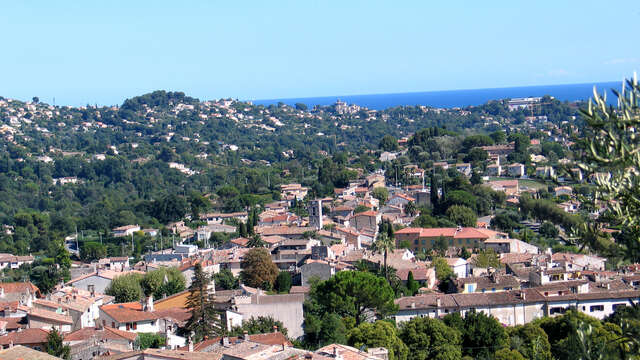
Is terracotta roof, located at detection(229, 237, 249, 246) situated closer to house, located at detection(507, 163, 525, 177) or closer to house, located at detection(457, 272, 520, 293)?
house, located at detection(457, 272, 520, 293)

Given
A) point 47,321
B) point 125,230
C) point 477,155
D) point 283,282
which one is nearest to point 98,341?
point 47,321

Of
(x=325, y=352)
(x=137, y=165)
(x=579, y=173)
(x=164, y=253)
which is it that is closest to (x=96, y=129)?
(x=137, y=165)

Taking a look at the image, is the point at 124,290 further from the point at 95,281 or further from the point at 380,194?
the point at 380,194

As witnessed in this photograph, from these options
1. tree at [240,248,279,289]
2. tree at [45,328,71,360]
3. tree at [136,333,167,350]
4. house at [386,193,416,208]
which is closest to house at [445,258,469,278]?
tree at [240,248,279,289]

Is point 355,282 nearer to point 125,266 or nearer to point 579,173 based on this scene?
point 125,266

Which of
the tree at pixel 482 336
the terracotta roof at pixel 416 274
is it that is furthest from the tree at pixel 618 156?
the terracotta roof at pixel 416 274

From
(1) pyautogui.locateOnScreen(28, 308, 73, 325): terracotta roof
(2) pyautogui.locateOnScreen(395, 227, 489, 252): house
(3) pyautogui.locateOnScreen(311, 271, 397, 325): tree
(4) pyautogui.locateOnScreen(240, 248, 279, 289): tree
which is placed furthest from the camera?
(2) pyautogui.locateOnScreen(395, 227, 489, 252): house
